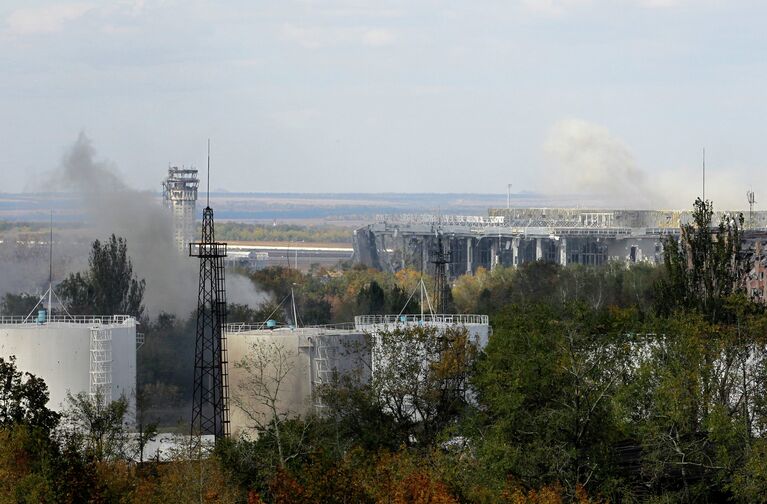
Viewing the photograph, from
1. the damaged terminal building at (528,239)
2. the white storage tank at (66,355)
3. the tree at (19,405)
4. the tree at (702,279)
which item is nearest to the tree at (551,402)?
the tree at (19,405)

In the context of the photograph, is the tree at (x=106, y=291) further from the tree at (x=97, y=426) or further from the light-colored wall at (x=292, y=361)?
the tree at (x=97, y=426)

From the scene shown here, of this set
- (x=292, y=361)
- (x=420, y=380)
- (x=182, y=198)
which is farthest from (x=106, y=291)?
(x=182, y=198)

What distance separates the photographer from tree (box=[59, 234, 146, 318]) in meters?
97.1

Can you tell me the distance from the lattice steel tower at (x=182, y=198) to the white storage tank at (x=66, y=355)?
101923 millimetres

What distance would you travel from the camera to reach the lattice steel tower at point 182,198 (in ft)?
555

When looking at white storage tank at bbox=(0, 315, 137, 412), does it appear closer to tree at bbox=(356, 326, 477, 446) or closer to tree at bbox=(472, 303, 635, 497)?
tree at bbox=(356, 326, 477, 446)

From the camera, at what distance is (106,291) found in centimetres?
9781

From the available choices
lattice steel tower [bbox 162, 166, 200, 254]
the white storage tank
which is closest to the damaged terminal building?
lattice steel tower [bbox 162, 166, 200, 254]

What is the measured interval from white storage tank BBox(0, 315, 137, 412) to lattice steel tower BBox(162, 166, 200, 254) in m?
102

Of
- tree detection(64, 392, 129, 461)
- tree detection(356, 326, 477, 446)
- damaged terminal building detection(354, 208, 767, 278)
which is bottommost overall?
tree detection(64, 392, 129, 461)

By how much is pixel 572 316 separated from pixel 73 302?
4525 centimetres

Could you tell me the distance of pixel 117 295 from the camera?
98.1 meters

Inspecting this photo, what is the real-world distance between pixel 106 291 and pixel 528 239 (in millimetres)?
78115

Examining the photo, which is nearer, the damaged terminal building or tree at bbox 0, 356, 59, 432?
tree at bbox 0, 356, 59, 432
